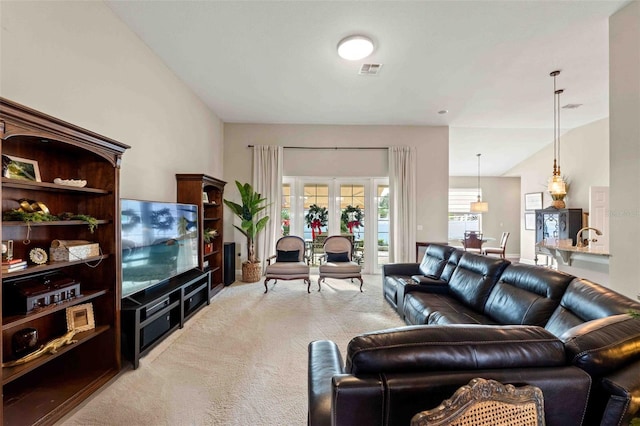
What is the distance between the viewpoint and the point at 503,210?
9.08m

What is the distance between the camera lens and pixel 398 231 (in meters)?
5.91

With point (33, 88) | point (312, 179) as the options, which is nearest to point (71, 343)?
point (33, 88)

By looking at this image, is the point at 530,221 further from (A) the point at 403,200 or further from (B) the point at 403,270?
(B) the point at 403,270

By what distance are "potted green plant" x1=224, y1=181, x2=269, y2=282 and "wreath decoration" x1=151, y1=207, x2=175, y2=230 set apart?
76.5 inches

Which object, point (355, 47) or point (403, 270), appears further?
point (403, 270)

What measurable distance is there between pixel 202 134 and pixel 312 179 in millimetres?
2362

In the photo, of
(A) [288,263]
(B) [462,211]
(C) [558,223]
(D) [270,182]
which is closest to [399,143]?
(D) [270,182]

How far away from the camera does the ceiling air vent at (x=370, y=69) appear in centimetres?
365

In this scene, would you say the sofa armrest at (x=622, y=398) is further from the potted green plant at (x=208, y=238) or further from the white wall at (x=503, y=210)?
the white wall at (x=503, y=210)

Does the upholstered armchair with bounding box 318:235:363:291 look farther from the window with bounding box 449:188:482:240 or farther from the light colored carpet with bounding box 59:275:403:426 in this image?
the window with bounding box 449:188:482:240

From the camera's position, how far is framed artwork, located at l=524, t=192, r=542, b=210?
7.80 m

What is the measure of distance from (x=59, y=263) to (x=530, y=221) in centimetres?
1004

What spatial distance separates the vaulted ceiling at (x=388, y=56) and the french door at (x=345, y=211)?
1422 millimetres

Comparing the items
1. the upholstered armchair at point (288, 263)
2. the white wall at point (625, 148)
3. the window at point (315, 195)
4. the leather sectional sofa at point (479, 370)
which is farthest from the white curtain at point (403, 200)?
the leather sectional sofa at point (479, 370)
